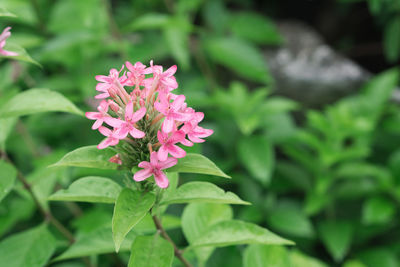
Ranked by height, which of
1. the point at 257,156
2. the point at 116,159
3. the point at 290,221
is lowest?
the point at 290,221

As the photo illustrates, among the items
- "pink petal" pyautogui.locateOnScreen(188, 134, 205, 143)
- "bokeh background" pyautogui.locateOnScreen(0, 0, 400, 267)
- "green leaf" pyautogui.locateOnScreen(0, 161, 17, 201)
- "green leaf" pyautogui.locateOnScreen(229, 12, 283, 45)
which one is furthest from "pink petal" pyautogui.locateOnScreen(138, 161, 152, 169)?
"green leaf" pyautogui.locateOnScreen(229, 12, 283, 45)

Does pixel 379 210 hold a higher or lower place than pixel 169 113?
lower

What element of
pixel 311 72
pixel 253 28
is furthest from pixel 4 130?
pixel 311 72

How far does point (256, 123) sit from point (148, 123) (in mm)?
1471

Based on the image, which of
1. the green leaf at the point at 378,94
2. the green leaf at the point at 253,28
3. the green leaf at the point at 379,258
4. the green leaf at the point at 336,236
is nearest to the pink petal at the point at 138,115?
the green leaf at the point at 336,236

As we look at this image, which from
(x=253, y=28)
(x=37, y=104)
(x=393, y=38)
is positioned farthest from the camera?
(x=253, y=28)

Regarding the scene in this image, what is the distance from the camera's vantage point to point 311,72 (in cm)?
323

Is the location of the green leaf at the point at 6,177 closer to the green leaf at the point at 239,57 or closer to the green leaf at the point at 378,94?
the green leaf at the point at 239,57

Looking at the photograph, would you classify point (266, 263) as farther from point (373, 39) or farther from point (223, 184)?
point (373, 39)

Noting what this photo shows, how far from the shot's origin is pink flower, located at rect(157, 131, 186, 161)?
0.88 m

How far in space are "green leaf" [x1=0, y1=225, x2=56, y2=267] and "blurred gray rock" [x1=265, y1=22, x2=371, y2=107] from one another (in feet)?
7.61

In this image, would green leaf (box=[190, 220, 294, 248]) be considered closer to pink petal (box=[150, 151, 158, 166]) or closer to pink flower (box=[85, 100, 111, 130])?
pink petal (box=[150, 151, 158, 166])

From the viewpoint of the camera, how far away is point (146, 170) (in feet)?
2.97

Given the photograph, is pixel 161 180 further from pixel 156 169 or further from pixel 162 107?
pixel 162 107
